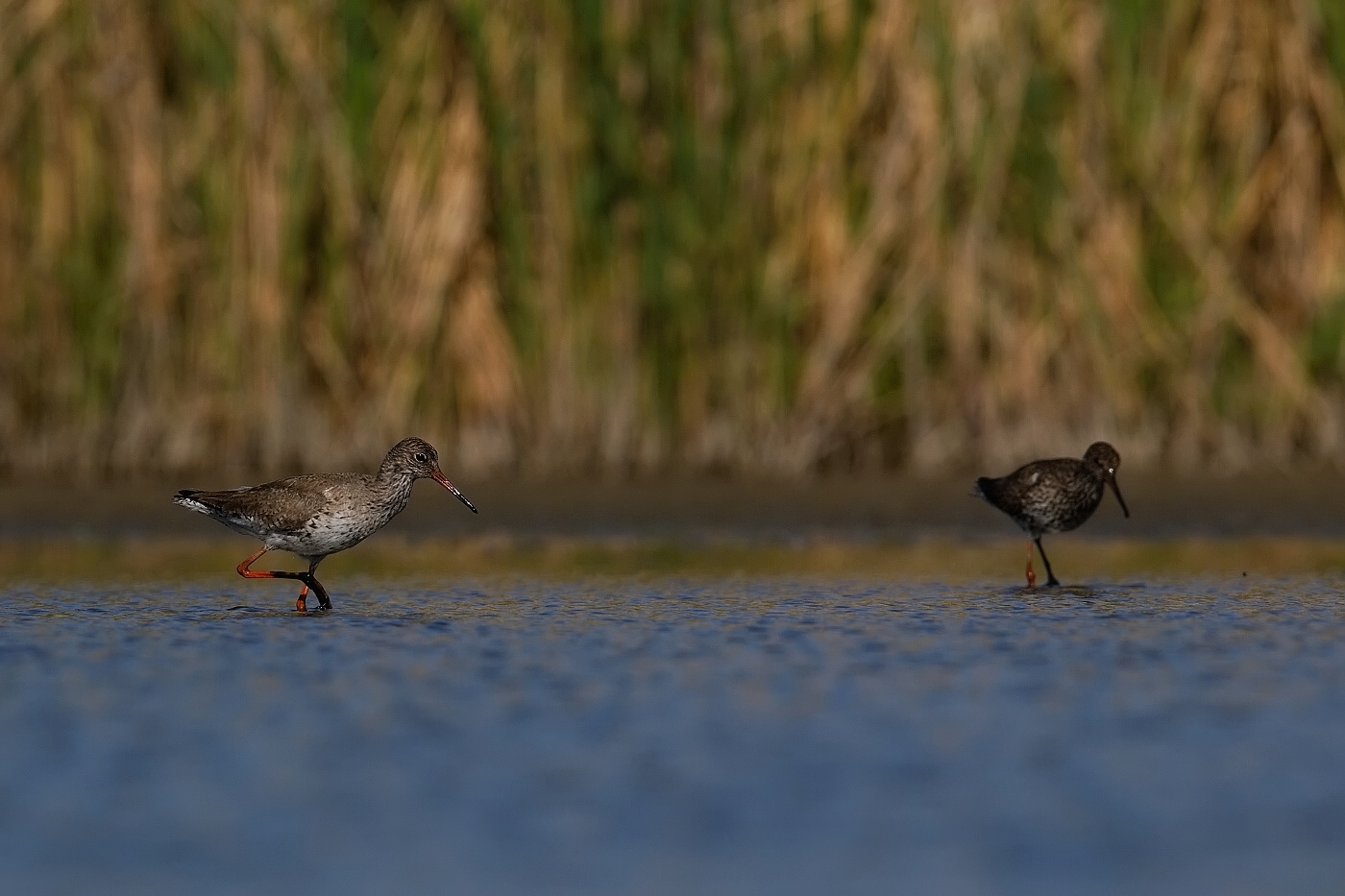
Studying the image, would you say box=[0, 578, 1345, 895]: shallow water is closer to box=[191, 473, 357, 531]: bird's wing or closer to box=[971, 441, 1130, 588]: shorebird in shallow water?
box=[191, 473, 357, 531]: bird's wing

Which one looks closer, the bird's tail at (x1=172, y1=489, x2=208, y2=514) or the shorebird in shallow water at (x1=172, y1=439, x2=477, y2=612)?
the shorebird in shallow water at (x1=172, y1=439, x2=477, y2=612)

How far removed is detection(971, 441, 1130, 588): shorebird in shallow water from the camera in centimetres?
1105

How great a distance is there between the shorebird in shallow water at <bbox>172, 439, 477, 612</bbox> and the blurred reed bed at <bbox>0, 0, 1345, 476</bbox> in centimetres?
227

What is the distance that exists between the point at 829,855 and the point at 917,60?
8.09 meters

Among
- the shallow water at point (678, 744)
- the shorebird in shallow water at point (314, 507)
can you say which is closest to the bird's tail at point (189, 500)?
the shorebird in shallow water at point (314, 507)

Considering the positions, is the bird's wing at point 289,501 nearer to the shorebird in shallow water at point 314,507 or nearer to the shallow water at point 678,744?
the shorebird in shallow water at point 314,507

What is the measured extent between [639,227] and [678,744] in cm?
669

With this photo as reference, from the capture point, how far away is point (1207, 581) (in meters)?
10.2

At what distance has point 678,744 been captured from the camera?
6.34 m

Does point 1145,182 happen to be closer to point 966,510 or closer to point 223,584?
point 966,510

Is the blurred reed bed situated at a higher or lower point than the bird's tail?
higher

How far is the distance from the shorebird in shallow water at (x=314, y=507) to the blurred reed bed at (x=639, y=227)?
227cm

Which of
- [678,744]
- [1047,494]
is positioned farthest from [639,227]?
[678,744]

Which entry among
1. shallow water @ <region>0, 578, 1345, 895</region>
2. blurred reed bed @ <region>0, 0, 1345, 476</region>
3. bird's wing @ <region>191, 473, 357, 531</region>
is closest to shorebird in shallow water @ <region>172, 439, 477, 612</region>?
bird's wing @ <region>191, 473, 357, 531</region>
